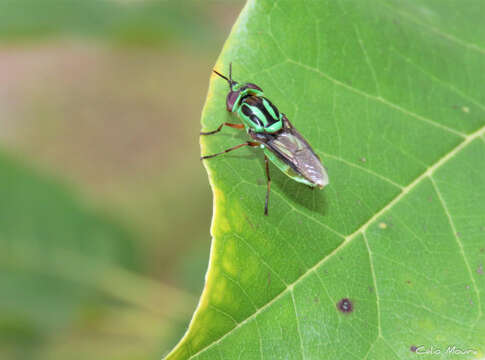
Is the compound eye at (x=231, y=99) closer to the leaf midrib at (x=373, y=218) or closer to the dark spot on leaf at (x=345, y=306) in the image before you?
the leaf midrib at (x=373, y=218)

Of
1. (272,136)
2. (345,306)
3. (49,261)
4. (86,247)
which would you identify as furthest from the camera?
(86,247)

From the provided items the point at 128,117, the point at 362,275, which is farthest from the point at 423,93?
the point at 128,117

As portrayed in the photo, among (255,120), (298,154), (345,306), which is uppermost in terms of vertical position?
(255,120)

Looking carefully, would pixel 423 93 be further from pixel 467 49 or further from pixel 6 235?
pixel 6 235

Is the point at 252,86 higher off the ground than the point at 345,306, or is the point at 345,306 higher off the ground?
the point at 252,86

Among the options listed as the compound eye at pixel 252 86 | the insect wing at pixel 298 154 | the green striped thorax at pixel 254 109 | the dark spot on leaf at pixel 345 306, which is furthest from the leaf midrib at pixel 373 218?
the compound eye at pixel 252 86

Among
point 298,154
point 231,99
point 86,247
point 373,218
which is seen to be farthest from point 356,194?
point 86,247

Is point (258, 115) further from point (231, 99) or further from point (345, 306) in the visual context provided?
point (345, 306)
